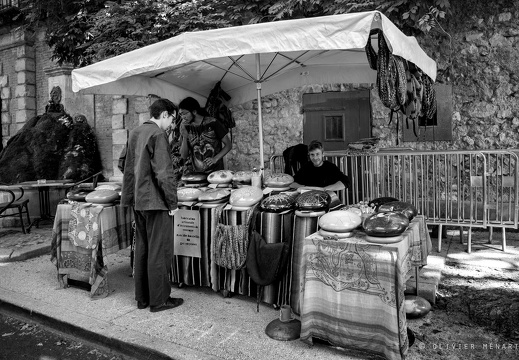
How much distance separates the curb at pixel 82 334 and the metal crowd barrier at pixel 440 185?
3.75 metres

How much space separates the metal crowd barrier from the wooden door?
135 cm

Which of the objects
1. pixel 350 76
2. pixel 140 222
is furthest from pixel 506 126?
pixel 140 222

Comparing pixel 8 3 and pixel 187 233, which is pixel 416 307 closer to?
pixel 187 233

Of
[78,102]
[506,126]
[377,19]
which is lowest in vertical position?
[506,126]

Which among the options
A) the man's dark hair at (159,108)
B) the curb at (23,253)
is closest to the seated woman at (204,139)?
the man's dark hair at (159,108)

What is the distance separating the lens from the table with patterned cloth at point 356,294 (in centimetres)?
275

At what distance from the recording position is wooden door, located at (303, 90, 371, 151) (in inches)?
312

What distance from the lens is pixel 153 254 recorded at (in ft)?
12.6

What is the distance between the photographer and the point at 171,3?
27.9ft

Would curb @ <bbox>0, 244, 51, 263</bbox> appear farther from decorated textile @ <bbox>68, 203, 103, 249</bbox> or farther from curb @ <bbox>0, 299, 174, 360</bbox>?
decorated textile @ <bbox>68, 203, 103, 249</bbox>

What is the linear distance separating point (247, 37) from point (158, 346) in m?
2.54

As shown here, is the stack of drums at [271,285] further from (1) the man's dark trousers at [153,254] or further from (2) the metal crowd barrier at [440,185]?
(2) the metal crowd barrier at [440,185]

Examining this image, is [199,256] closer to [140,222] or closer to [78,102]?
[140,222]

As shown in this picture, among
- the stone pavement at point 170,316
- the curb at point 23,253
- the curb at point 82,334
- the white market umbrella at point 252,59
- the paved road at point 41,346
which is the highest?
the white market umbrella at point 252,59
